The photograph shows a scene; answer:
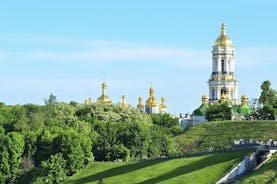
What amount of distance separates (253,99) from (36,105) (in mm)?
56609

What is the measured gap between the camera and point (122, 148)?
7412 cm

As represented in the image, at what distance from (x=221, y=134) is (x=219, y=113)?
23395mm

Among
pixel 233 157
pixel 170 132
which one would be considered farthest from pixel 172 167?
pixel 170 132

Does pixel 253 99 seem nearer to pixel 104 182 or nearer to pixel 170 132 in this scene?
pixel 170 132

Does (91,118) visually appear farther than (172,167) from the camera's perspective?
Yes

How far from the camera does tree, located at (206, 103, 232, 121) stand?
110988mm

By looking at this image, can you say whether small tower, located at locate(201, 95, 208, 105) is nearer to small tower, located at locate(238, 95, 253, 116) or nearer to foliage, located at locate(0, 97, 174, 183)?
small tower, located at locate(238, 95, 253, 116)

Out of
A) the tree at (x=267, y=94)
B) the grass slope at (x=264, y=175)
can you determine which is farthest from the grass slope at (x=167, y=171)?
the tree at (x=267, y=94)

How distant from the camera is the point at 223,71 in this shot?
14112cm

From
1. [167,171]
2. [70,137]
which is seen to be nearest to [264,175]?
[167,171]

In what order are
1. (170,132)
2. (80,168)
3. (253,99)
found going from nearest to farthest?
(80,168), (170,132), (253,99)

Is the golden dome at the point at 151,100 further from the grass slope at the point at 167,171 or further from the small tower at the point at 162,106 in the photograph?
the grass slope at the point at 167,171

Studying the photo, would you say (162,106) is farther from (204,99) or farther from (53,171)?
(53,171)

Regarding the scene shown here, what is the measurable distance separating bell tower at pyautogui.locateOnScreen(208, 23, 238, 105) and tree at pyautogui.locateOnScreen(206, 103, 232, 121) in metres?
25.0
